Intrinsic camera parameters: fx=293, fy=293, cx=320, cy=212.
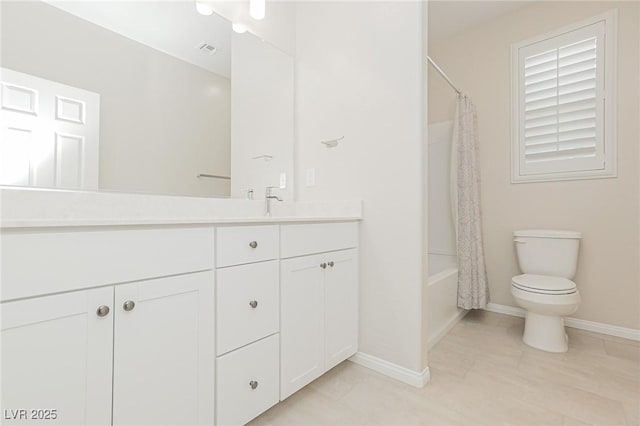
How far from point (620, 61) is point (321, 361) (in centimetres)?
283

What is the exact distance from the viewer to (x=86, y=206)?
1.10 m

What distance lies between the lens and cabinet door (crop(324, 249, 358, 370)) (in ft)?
4.89

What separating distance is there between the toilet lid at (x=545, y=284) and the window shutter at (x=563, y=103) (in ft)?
2.84

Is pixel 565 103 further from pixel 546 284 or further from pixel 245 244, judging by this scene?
pixel 245 244

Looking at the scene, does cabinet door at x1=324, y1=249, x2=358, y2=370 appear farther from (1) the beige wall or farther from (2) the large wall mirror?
(1) the beige wall

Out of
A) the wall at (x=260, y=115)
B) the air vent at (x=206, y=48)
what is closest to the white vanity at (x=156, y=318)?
the wall at (x=260, y=115)

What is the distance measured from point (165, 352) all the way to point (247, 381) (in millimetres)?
365

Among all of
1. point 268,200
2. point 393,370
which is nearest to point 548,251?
point 393,370

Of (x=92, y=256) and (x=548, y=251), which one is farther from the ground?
(x=92, y=256)

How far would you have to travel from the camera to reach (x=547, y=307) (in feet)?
5.94

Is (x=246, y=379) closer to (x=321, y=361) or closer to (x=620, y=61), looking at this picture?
(x=321, y=361)

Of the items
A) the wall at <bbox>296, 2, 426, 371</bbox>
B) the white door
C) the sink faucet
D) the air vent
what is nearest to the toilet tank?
the wall at <bbox>296, 2, 426, 371</bbox>

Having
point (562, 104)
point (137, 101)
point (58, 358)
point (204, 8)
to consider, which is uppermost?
point (204, 8)

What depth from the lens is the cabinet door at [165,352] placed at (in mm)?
831
